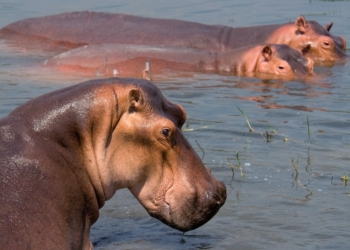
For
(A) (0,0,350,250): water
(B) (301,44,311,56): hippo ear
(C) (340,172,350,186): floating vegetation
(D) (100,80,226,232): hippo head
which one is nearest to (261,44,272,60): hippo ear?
(A) (0,0,350,250): water

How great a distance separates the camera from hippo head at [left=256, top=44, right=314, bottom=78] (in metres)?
10.5

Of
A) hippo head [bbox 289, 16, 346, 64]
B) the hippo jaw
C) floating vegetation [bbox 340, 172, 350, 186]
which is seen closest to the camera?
the hippo jaw

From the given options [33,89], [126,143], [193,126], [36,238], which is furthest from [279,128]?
[36,238]

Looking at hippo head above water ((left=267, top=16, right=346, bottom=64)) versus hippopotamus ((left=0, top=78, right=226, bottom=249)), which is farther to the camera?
hippo head above water ((left=267, top=16, right=346, bottom=64))

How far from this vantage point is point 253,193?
5.81m

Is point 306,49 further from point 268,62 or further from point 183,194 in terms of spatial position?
point 183,194

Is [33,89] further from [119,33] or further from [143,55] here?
[119,33]

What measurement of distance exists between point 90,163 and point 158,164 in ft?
1.08

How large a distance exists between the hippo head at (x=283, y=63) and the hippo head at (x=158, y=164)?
22.2ft

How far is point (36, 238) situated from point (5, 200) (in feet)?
0.65

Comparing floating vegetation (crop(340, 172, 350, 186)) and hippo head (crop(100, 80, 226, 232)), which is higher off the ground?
hippo head (crop(100, 80, 226, 232))

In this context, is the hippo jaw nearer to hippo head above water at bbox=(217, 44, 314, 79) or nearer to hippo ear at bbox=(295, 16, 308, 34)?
hippo head above water at bbox=(217, 44, 314, 79)

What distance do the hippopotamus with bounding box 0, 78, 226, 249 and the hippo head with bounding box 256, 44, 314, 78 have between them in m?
6.79

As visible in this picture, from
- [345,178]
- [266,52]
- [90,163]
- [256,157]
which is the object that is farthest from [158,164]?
[266,52]
